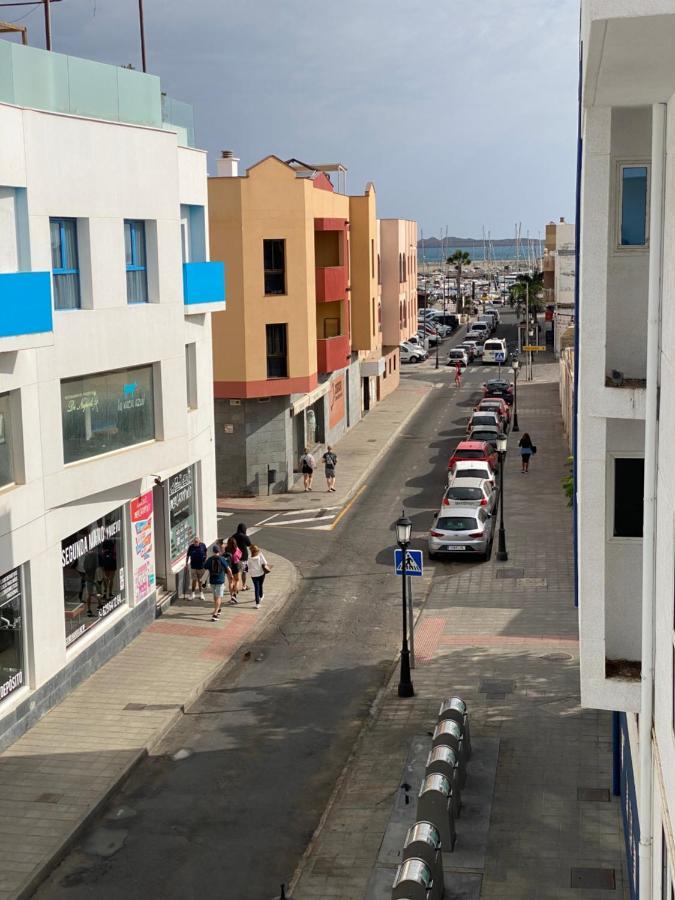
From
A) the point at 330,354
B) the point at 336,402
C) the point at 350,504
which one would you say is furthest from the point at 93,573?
the point at 336,402

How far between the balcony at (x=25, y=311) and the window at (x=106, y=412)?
2.39m

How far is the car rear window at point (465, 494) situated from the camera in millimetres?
32188

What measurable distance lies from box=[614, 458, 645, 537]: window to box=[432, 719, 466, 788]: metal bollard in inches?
223

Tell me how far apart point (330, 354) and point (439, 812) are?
27549 mm

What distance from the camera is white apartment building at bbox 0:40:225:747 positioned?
17.8m

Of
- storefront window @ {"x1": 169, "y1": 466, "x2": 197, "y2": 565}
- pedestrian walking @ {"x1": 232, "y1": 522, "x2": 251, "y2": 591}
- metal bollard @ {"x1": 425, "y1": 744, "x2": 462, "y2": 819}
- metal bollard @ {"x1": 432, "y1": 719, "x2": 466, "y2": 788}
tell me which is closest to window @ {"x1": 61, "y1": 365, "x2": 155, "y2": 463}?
storefront window @ {"x1": 169, "y1": 466, "x2": 197, "y2": 565}

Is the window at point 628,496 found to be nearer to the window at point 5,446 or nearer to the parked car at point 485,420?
the window at point 5,446

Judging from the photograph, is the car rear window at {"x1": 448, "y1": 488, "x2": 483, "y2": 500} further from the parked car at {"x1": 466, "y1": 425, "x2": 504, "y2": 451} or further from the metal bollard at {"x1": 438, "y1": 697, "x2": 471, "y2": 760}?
the metal bollard at {"x1": 438, "y1": 697, "x2": 471, "y2": 760}

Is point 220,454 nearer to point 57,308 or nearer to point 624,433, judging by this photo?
point 57,308

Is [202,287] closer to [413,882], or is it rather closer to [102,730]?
[102,730]

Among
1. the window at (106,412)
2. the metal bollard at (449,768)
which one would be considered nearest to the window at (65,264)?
the window at (106,412)

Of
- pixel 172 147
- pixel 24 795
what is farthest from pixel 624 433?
pixel 172 147

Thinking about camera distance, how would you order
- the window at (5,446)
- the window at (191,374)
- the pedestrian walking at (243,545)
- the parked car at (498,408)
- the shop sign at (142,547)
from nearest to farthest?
the window at (5,446), the shop sign at (142,547), the pedestrian walking at (243,545), the window at (191,374), the parked car at (498,408)

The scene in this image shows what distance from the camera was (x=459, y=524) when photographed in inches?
1152
